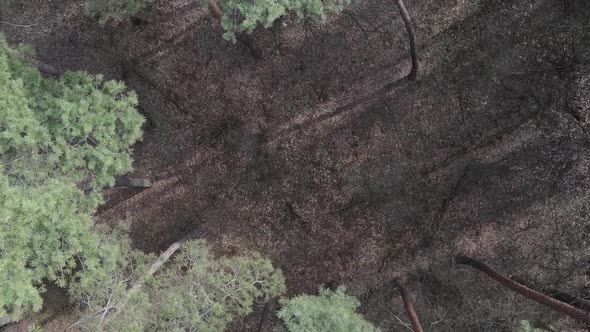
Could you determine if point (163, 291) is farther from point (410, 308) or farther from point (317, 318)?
point (410, 308)

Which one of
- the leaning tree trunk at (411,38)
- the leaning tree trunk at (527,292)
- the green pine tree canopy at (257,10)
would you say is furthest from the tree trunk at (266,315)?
the leaning tree trunk at (411,38)

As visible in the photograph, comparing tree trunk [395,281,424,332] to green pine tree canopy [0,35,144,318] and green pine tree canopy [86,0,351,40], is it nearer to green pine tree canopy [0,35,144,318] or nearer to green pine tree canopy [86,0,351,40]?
green pine tree canopy [86,0,351,40]

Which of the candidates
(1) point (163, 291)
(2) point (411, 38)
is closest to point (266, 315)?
(1) point (163, 291)

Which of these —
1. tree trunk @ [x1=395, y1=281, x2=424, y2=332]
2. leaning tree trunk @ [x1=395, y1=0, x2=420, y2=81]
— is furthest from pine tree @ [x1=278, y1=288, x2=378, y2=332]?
leaning tree trunk @ [x1=395, y1=0, x2=420, y2=81]

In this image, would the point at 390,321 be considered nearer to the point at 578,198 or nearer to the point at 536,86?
the point at 578,198

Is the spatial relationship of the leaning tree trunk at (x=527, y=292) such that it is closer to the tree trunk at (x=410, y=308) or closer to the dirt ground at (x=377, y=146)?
the dirt ground at (x=377, y=146)

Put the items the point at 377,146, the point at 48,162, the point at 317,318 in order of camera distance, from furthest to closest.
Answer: the point at 377,146
the point at 317,318
the point at 48,162
